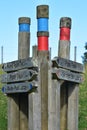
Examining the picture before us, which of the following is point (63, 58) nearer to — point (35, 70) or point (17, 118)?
point (35, 70)

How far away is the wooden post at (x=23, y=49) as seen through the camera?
790 centimetres

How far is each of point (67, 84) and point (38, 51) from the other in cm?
107

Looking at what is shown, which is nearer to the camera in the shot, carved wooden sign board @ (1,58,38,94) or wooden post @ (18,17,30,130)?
carved wooden sign board @ (1,58,38,94)

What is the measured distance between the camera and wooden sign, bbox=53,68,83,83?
7.33 metres

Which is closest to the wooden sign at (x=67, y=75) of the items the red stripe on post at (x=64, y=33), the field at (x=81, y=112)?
the red stripe on post at (x=64, y=33)

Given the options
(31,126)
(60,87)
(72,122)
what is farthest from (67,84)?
(31,126)

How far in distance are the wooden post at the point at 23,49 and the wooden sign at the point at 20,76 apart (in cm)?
37

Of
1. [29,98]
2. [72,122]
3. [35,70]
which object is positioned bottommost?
[72,122]

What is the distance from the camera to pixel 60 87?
8133 mm

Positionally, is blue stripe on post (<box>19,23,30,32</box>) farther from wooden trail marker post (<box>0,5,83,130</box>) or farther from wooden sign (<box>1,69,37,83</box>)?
wooden sign (<box>1,69,37,83</box>)

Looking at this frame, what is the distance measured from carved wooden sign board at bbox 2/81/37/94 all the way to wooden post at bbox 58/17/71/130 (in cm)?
91

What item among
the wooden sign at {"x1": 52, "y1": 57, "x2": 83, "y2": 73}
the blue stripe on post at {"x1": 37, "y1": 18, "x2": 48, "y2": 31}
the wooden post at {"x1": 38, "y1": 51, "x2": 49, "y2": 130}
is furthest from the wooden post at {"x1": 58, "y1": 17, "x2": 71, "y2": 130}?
the wooden post at {"x1": 38, "y1": 51, "x2": 49, "y2": 130}

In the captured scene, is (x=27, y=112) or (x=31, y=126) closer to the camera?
(x=31, y=126)

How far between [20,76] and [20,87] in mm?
180
